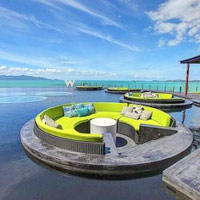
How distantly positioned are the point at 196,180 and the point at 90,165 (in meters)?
2.09

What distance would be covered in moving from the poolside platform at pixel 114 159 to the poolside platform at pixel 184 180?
1.24 ft

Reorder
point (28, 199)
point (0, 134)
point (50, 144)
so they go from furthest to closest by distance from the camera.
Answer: point (0, 134)
point (50, 144)
point (28, 199)

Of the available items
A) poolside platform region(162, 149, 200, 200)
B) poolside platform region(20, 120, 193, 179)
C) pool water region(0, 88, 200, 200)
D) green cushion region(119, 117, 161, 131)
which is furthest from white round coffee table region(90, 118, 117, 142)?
poolside platform region(162, 149, 200, 200)

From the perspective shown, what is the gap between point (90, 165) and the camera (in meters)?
3.18

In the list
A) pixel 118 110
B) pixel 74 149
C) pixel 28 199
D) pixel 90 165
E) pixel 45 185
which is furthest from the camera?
pixel 118 110

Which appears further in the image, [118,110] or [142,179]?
[118,110]

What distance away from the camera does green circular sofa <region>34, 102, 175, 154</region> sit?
3.55 metres

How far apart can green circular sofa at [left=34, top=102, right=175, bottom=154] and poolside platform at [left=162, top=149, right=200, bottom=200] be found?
1501 millimetres

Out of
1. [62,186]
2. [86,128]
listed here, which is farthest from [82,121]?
[62,186]

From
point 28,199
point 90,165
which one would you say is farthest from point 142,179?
point 28,199

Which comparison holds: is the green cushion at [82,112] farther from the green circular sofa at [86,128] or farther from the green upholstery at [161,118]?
the green upholstery at [161,118]

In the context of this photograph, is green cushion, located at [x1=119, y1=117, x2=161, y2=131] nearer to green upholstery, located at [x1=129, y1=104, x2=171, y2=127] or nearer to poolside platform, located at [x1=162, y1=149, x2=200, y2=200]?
green upholstery, located at [x1=129, y1=104, x2=171, y2=127]

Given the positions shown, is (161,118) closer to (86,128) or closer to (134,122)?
(134,122)

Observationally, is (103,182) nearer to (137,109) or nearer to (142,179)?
(142,179)
